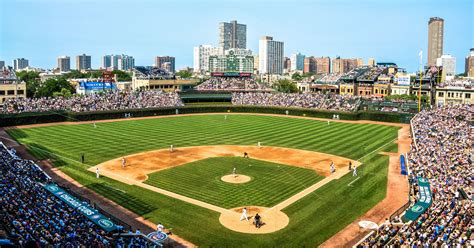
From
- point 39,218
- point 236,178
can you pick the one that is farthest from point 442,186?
point 39,218

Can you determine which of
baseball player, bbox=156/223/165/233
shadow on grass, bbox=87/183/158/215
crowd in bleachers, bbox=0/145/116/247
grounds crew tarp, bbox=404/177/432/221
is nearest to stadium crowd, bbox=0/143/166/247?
crowd in bleachers, bbox=0/145/116/247

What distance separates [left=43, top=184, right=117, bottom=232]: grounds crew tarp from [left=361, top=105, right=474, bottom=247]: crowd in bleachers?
14.6 m

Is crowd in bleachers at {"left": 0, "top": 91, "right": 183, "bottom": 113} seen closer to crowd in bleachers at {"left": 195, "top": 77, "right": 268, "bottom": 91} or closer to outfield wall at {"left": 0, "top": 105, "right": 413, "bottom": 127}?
outfield wall at {"left": 0, "top": 105, "right": 413, "bottom": 127}

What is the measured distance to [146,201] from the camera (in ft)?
97.8

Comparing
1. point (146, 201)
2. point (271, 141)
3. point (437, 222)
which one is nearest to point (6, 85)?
point (271, 141)

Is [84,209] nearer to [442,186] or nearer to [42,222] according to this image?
[42,222]

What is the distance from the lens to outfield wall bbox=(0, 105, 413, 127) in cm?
6581

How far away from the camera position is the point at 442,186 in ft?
98.2

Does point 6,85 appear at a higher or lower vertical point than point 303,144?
higher

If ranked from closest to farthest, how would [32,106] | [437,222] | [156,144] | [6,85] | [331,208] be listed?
1. [437,222]
2. [331,208]
3. [156,144]
4. [32,106]
5. [6,85]

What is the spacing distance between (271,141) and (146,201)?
2723 cm

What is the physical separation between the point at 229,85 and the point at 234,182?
8185 centimetres

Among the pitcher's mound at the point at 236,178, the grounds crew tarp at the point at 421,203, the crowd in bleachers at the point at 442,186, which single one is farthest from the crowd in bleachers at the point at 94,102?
the grounds crew tarp at the point at 421,203

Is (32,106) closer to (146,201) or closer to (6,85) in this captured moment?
(6,85)
